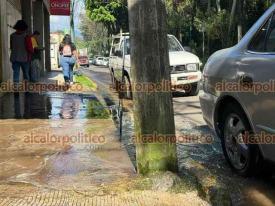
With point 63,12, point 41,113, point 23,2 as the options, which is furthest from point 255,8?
point 41,113

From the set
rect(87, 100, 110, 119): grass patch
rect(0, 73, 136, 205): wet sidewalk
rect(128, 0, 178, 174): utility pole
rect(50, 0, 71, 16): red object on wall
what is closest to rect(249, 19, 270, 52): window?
rect(128, 0, 178, 174): utility pole

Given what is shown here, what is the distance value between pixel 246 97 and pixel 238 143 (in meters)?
0.61

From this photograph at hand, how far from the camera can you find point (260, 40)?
530 centimetres

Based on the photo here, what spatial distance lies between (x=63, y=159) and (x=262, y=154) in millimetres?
2344

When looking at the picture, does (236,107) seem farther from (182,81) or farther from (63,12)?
(63,12)

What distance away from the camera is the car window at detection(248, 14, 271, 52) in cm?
522

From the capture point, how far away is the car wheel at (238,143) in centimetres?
527

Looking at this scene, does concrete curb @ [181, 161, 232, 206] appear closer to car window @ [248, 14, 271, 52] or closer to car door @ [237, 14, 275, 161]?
car door @ [237, 14, 275, 161]

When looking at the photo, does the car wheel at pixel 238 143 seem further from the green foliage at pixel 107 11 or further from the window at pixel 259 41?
the green foliage at pixel 107 11

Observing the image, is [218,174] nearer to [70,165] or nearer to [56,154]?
[70,165]

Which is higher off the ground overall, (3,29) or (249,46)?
(3,29)

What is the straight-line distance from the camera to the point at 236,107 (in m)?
5.54
